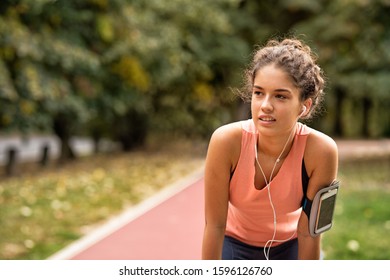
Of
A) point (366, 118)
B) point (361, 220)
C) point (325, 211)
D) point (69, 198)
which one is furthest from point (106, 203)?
point (366, 118)

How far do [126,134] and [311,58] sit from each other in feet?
44.9

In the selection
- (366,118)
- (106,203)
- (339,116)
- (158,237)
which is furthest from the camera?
(339,116)

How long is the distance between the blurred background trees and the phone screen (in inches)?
164

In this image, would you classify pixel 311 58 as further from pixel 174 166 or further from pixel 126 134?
pixel 126 134

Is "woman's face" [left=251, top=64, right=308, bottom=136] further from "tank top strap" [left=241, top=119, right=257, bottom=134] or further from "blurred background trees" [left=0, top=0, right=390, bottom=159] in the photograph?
"blurred background trees" [left=0, top=0, right=390, bottom=159]

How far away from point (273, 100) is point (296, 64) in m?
0.14

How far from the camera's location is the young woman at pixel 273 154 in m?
2.02

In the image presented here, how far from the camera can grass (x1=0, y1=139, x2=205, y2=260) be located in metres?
5.13

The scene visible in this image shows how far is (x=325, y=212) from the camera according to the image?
210 centimetres

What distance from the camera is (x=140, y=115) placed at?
15172 millimetres

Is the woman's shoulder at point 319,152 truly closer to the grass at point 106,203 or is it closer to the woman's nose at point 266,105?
the woman's nose at point 266,105

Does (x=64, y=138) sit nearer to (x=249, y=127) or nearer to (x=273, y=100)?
(x=249, y=127)

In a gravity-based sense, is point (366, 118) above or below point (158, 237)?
above
